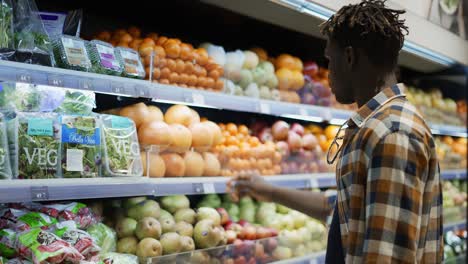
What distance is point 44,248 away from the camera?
5.68 ft

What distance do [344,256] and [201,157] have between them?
1.12 meters

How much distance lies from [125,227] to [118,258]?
300mm

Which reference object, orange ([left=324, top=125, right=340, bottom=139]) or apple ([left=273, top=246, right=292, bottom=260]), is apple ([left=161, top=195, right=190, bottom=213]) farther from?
orange ([left=324, top=125, right=340, bottom=139])

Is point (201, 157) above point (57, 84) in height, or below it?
below

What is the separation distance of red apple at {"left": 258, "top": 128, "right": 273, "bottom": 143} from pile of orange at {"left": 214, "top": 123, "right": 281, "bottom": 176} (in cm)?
8

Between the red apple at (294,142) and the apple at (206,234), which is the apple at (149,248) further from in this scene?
the red apple at (294,142)

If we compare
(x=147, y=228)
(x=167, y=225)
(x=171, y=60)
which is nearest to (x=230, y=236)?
(x=167, y=225)

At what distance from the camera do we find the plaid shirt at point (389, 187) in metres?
1.37

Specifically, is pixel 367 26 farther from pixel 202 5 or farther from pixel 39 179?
pixel 202 5

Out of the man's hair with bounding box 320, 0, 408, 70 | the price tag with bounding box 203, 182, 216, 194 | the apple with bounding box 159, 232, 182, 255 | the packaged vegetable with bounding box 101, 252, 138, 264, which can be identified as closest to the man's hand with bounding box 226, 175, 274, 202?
the price tag with bounding box 203, 182, 216, 194

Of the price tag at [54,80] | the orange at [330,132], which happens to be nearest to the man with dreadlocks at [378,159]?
the price tag at [54,80]

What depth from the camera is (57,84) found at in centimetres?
187

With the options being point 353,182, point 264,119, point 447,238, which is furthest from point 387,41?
point 447,238

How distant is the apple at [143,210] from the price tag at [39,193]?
65 centimetres
